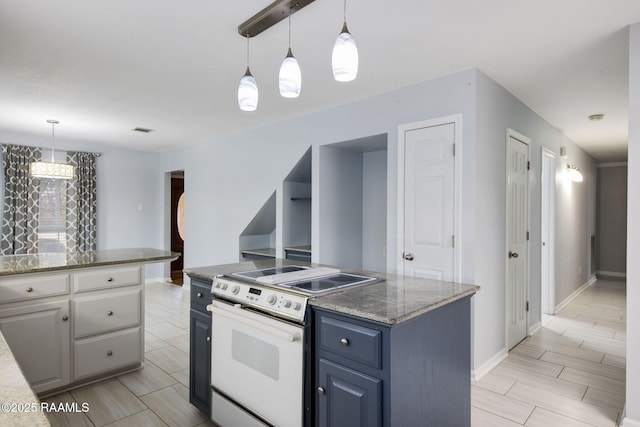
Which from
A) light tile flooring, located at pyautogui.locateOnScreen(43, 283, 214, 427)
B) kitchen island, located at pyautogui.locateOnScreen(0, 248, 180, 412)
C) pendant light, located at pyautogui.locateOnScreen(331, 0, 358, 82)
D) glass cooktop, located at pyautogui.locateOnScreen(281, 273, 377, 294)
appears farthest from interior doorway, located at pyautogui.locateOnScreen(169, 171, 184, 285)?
pendant light, located at pyautogui.locateOnScreen(331, 0, 358, 82)

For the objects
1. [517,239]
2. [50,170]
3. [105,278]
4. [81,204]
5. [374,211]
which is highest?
[50,170]

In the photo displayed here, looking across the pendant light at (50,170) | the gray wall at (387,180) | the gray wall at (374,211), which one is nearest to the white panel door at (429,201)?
the gray wall at (387,180)

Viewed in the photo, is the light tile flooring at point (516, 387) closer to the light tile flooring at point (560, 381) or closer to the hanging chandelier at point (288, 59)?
the light tile flooring at point (560, 381)

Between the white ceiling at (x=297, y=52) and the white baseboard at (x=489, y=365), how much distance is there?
2286mm

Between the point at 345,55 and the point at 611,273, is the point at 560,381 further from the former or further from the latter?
the point at 611,273

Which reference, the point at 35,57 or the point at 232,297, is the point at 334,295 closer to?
the point at 232,297

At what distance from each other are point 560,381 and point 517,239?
4.02ft

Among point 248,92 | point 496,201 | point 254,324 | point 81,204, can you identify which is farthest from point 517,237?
point 81,204

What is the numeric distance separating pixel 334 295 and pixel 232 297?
23.1 inches

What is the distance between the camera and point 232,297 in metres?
1.93

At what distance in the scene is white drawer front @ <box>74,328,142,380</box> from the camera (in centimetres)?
258

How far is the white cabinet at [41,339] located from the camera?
2.27 meters

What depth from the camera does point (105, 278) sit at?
2.67 m

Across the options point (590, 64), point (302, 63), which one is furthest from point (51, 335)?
point (590, 64)
